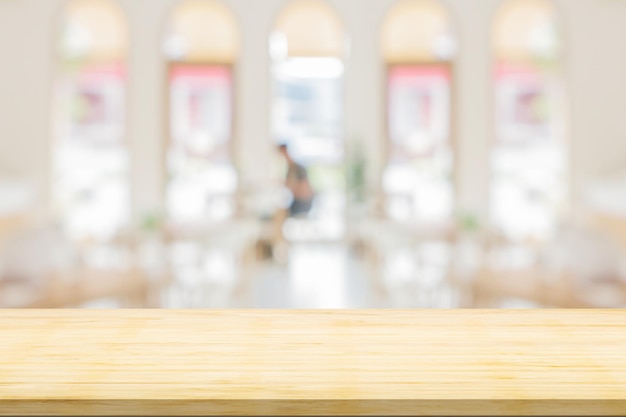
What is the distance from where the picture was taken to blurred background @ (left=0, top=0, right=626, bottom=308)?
1044 cm

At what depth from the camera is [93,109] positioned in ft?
36.3

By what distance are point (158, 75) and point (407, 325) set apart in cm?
1035

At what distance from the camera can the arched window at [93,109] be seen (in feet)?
36.0

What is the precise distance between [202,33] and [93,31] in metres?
1.44

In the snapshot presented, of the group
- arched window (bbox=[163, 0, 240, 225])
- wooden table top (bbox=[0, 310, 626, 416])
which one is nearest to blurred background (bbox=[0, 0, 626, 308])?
arched window (bbox=[163, 0, 240, 225])

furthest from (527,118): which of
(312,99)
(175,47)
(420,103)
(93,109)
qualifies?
(93,109)

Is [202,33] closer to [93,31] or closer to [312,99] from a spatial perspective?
[93,31]

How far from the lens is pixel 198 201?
35.2 feet

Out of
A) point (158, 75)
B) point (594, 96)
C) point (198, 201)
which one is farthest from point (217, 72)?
point (594, 96)

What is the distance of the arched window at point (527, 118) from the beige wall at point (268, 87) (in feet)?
0.75

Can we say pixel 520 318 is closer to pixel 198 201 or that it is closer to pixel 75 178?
pixel 198 201

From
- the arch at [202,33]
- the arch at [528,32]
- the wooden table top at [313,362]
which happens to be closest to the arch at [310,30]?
the arch at [202,33]

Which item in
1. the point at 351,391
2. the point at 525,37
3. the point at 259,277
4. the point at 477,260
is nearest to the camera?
the point at 351,391

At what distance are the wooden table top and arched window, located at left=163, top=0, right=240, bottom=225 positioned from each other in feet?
31.9
